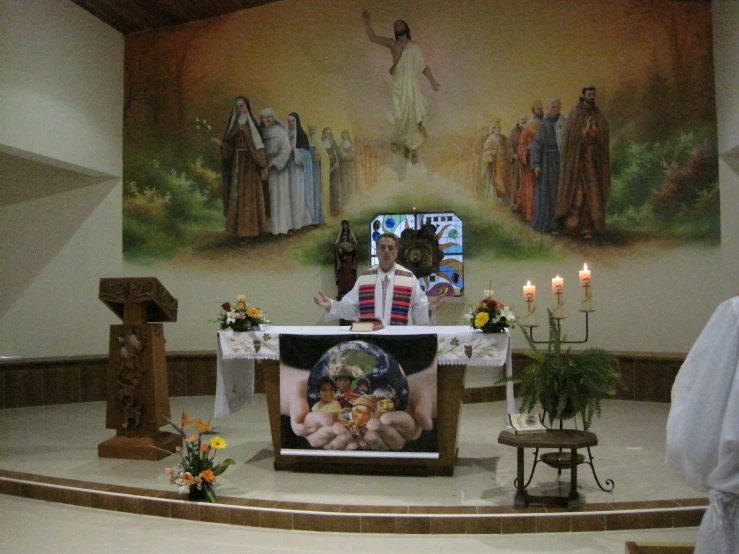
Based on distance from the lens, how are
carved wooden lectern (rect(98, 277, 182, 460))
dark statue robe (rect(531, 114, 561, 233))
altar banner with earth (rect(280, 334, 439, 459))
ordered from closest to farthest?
altar banner with earth (rect(280, 334, 439, 459)), carved wooden lectern (rect(98, 277, 182, 460)), dark statue robe (rect(531, 114, 561, 233))

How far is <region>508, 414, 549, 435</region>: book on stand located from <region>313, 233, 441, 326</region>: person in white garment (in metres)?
1.77

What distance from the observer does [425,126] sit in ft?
33.1

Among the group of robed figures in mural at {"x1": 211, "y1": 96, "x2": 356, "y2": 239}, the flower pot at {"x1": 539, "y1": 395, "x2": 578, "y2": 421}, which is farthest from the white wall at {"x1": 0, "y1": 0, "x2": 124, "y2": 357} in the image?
the flower pot at {"x1": 539, "y1": 395, "x2": 578, "y2": 421}

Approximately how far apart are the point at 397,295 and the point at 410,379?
4.16ft

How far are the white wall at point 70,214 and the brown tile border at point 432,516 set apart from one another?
5921 millimetres

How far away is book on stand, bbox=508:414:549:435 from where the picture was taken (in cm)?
461

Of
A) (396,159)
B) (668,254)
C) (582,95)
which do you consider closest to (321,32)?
(396,159)

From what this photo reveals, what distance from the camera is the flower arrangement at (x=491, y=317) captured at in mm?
5281

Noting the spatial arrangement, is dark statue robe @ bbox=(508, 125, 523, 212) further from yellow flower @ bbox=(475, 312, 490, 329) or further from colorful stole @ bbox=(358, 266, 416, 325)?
yellow flower @ bbox=(475, 312, 490, 329)

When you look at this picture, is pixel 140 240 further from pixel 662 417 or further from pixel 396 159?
pixel 662 417

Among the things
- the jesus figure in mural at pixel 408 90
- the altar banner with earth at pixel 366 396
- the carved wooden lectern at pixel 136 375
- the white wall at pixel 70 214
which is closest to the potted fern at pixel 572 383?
the altar banner with earth at pixel 366 396

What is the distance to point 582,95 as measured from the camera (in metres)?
9.62

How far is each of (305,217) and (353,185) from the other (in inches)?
31.7

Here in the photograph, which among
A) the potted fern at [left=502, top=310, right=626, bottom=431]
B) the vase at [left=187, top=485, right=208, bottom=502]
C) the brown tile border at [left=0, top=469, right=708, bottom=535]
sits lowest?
the brown tile border at [left=0, top=469, right=708, bottom=535]
